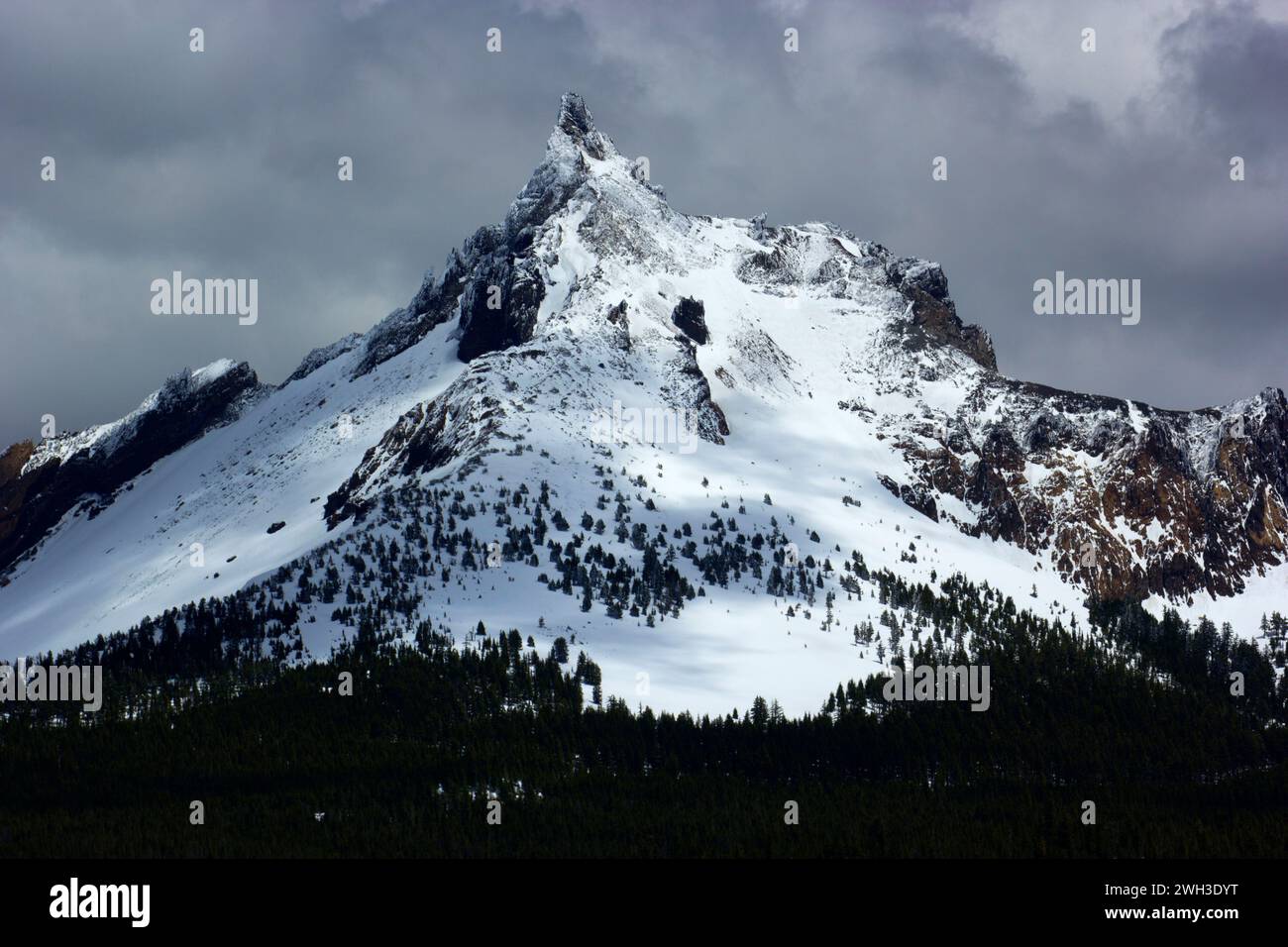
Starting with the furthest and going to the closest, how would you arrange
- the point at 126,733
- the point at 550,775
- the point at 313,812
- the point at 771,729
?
1. the point at 771,729
2. the point at 126,733
3. the point at 550,775
4. the point at 313,812

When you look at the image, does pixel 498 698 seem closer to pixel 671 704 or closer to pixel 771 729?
pixel 671 704
